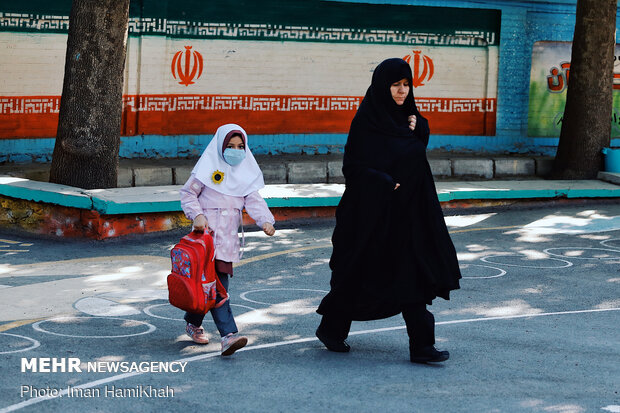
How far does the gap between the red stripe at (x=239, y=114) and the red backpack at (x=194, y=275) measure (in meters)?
8.51

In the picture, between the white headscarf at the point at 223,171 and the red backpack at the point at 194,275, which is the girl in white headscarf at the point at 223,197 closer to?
the white headscarf at the point at 223,171

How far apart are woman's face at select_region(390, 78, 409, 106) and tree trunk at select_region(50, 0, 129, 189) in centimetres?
591

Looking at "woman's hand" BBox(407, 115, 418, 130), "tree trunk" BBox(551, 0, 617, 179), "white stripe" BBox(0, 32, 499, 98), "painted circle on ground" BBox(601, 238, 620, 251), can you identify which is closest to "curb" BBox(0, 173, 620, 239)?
"white stripe" BBox(0, 32, 499, 98)

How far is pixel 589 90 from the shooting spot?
15.1 metres

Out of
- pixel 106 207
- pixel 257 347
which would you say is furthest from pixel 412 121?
pixel 106 207

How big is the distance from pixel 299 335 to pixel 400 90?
1.90 metres

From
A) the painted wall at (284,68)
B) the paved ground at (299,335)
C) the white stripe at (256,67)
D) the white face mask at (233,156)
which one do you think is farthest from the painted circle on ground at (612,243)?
the white stripe at (256,67)

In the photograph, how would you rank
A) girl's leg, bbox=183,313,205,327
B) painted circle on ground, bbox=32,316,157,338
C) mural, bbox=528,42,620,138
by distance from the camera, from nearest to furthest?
girl's leg, bbox=183,313,205,327 < painted circle on ground, bbox=32,316,157,338 < mural, bbox=528,42,620,138

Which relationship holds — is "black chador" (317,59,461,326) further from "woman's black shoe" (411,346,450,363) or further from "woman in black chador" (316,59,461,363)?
"woman's black shoe" (411,346,450,363)

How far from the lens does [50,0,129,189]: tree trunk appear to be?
37.5 feet

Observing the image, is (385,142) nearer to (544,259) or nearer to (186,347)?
(186,347)

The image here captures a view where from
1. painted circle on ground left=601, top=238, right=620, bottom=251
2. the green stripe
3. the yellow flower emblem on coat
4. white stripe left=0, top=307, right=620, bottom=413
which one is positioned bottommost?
white stripe left=0, top=307, right=620, bottom=413

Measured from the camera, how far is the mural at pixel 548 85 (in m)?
17.6

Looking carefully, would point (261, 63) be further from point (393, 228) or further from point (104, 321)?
point (393, 228)
